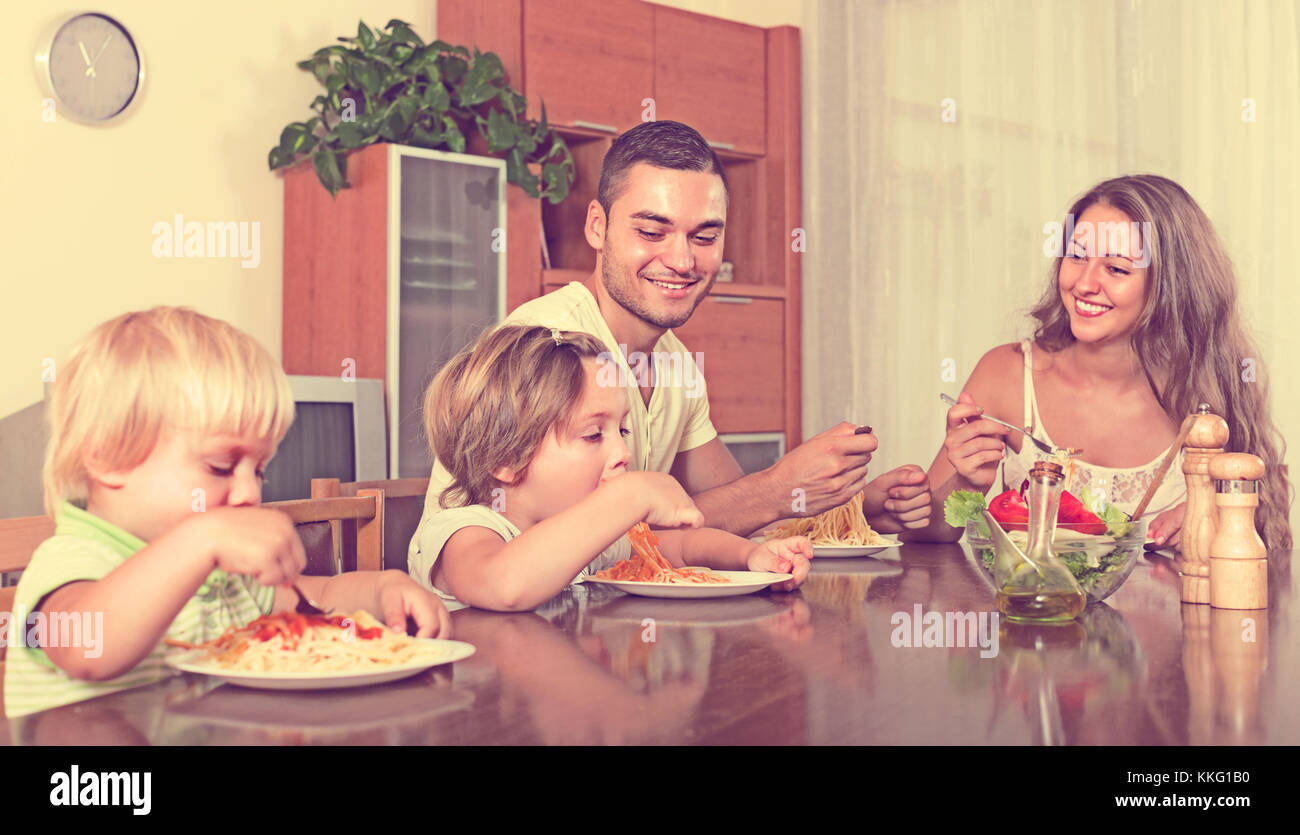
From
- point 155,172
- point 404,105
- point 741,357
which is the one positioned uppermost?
point 404,105

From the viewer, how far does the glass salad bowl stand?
4.01ft

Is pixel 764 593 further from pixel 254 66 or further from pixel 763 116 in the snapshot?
pixel 763 116

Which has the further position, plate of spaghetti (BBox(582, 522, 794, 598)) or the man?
the man

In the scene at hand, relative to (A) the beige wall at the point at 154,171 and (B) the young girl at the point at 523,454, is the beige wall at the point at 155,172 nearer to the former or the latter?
(A) the beige wall at the point at 154,171

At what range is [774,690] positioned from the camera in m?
0.87

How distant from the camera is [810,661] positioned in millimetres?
984

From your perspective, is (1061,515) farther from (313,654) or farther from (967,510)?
(313,654)

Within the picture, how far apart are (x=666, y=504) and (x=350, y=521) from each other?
706 mm

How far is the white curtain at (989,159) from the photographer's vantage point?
385 centimetres

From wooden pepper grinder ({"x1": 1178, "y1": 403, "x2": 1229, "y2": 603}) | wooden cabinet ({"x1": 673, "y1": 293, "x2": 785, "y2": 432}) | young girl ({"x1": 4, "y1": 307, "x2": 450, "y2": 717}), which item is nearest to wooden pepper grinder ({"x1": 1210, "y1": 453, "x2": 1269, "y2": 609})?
wooden pepper grinder ({"x1": 1178, "y1": 403, "x2": 1229, "y2": 603})

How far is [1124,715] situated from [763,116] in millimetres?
4275

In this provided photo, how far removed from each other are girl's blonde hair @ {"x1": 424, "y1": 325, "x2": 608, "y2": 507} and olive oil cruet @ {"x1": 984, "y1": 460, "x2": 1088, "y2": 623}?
1.85 feet

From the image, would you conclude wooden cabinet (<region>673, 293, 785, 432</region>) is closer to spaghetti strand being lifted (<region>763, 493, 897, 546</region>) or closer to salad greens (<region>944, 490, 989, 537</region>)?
spaghetti strand being lifted (<region>763, 493, 897, 546</region>)

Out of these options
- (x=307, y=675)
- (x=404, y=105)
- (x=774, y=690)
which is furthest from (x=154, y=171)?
(x=774, y=690)
